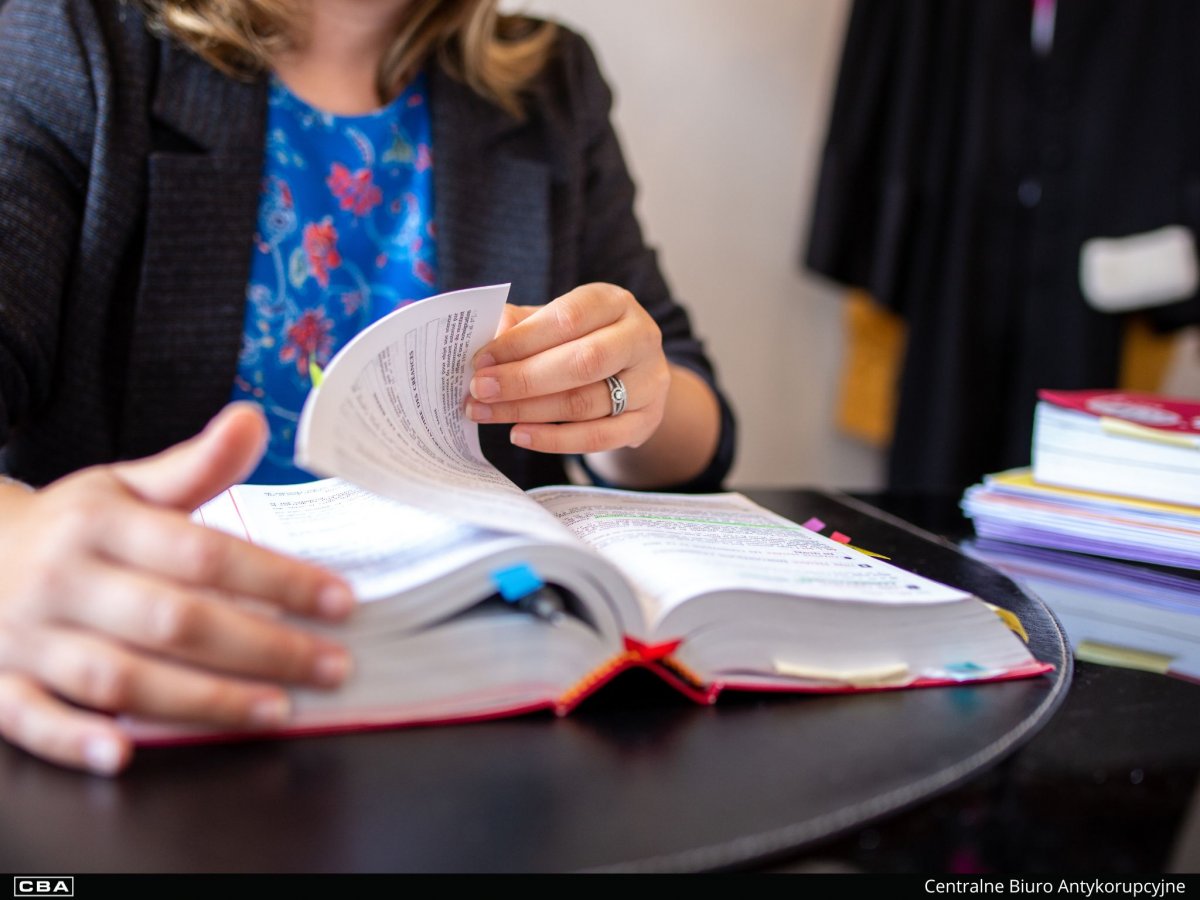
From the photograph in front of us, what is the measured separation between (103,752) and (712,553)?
27 cm

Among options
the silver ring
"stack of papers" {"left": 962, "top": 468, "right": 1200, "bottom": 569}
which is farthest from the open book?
"stack of papers" {"left": 962, "top": 468, "right": 1200, "bottom": 569}

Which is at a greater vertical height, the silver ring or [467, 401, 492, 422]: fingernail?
the silver ring

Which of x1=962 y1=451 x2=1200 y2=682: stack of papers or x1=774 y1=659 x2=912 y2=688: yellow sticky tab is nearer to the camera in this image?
x1=774 y1=659 x2=912 y2=688: yellow sticky tab

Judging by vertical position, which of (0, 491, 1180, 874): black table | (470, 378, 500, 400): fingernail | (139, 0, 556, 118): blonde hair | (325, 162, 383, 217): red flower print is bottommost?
(0, 491, 1180, 874): black table

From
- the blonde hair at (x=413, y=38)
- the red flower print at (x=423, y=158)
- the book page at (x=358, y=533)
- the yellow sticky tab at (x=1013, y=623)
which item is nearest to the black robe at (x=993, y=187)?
the blonde hair at (x=413, y=38)

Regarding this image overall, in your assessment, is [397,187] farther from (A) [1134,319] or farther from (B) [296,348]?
(A) [1134,319]

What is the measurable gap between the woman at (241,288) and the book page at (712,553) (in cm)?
6

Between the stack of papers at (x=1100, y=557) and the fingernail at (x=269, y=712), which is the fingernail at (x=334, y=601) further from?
Result: the stack of papers at (x=1100, y=557)

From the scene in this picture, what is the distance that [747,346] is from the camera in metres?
1.92

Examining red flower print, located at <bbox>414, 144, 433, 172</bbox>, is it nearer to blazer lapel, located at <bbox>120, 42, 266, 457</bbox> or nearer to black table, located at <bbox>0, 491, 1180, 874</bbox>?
blazer lapel, located at <bbox>120, 42, 266, 457</bbox>

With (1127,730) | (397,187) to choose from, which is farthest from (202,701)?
(397,187)

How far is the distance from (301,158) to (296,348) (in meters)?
0.17

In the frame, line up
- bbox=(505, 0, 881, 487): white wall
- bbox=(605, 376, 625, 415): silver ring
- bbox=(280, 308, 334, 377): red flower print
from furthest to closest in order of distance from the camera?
bbox=(505, 0, 881, 487): white wall, bbox=(280, 308, 334, 377): red flower print, bbox=(605, 376, 625, 415): silver ring

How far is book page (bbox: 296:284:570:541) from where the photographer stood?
401 millimetres
